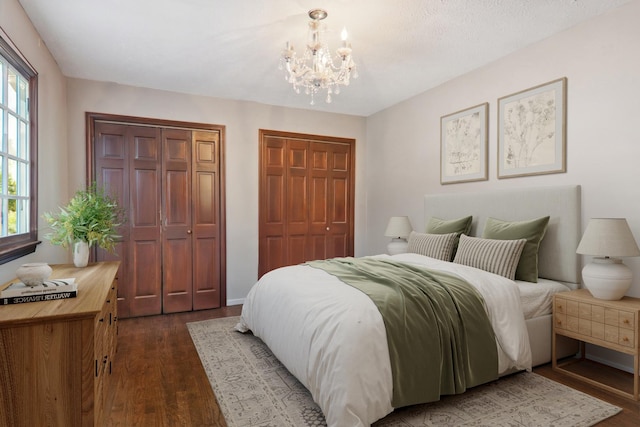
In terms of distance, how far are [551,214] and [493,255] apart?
598 millimetres

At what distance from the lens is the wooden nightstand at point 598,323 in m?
2.20

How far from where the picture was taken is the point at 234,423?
2.00m

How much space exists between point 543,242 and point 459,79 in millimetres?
1925

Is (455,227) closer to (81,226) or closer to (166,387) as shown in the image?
(166,387)

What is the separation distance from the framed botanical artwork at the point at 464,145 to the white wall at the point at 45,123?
3809 mm

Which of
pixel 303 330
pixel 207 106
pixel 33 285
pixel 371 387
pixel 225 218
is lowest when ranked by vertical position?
pixel 371 387

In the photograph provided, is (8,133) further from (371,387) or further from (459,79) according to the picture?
(459,79)

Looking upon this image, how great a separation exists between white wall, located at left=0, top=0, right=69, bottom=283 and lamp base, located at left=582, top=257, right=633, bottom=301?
377 centimetres

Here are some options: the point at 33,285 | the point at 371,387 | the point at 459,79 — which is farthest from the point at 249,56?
the point at 371,387

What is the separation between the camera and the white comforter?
185cm

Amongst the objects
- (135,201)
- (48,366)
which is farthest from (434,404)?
(135,201)

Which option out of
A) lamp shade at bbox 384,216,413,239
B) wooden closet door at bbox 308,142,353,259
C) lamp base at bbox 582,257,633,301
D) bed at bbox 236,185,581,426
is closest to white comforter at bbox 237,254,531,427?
bed at bbox 236,185,581,426

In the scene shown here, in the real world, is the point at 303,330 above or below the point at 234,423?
above

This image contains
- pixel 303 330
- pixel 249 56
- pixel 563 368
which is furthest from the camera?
pixel 249 56
